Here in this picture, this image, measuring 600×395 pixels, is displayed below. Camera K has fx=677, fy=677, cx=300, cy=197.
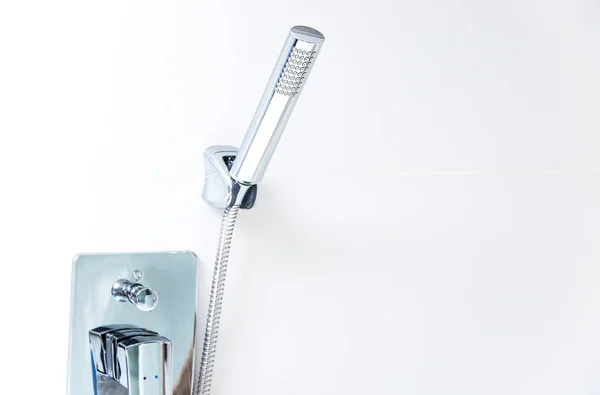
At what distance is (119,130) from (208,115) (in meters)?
0.10

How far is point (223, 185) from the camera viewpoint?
68 centimetres

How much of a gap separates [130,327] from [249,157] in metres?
0.21

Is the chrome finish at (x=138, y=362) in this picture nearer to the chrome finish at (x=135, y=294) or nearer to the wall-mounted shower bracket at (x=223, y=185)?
the chrome finish at (x=135, y=294)

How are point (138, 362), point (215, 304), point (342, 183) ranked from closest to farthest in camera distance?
point (138, 362) → point (215, 304) → point (342, 183)

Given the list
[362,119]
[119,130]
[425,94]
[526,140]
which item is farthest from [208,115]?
[526,140]

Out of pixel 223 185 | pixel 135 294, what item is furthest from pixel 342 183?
pixel 135 294

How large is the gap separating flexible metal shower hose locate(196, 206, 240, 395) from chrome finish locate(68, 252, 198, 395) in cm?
2

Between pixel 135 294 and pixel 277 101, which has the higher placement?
pixel 277 101

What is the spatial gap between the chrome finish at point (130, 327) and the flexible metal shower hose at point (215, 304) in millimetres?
23

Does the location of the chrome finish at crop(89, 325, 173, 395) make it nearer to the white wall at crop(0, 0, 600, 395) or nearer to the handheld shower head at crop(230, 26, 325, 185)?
the white wall at crop(0, 0, 600, 395)

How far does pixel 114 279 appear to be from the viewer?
0.67m

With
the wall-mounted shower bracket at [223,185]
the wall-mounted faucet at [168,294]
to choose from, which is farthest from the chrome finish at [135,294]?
the wall-mounted shower bracket at [223,185]

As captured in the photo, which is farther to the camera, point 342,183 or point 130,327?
point 342,183

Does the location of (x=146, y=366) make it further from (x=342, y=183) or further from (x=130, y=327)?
(x=342, y=183)
